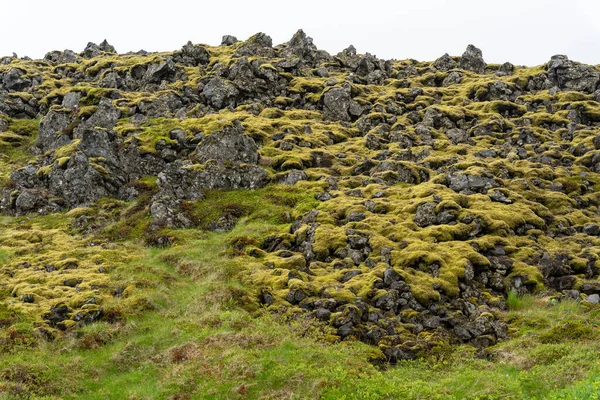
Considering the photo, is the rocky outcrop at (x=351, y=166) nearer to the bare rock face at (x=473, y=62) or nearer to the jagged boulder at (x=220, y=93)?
the jagged boulder at (x=220, y=93)

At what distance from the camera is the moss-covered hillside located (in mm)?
24703

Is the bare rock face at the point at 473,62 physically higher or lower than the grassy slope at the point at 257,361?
higher

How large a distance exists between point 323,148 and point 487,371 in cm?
4480

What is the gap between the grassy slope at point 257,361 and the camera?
21938 millimetres

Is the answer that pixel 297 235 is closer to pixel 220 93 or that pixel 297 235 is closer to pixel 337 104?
pixel 337 104

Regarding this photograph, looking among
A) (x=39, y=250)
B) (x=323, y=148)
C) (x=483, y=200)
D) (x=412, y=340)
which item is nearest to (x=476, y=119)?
(x=323, y=148)

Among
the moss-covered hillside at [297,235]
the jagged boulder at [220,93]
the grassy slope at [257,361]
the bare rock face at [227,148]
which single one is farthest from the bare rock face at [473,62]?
the grassy slope at [257,361]

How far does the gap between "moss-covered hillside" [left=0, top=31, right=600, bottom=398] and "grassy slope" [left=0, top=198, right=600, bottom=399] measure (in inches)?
5.4

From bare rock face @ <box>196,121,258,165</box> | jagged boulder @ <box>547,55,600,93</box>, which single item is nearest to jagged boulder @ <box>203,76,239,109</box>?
bare rock face @ <box>196,121,258,165</box>

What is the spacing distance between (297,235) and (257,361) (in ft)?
60.5

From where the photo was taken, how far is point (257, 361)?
80.6 feet

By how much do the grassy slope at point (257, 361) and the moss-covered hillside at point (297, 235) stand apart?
0.14 meters

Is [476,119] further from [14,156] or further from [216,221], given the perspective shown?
[14,156]

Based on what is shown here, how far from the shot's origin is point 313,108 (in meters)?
79.3
